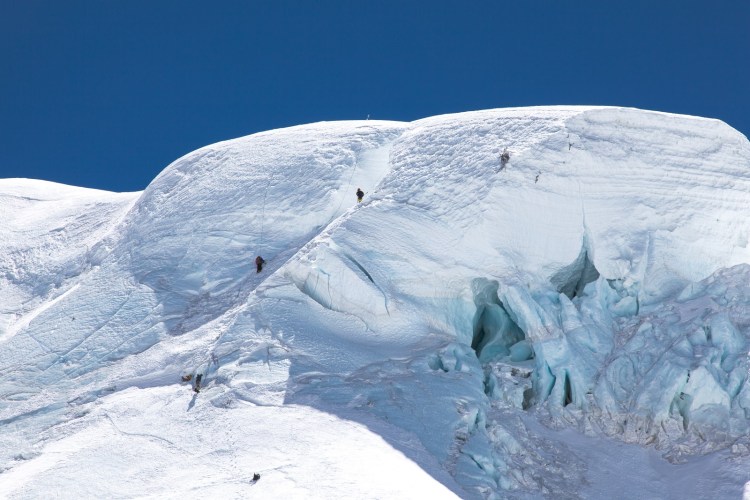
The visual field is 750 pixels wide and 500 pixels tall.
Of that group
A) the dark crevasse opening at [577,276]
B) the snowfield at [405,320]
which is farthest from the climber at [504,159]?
the dark crevasse opening at [577,276]

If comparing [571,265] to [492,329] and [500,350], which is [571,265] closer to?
[492,329]

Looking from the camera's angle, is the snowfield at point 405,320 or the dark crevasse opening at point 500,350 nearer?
the snowfield at point 405,320

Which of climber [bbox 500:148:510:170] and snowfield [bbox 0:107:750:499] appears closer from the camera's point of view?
snowfield [bbox 0:107:750:499]

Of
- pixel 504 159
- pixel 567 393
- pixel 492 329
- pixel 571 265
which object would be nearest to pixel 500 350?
pixel 492 329

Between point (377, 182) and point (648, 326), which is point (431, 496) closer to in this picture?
point (648, 326)

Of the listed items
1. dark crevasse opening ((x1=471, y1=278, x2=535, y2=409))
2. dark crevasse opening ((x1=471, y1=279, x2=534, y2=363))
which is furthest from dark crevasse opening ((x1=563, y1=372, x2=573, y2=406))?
dark crevasse opening ((x1=471, y1=279, x2=534, y2=363))

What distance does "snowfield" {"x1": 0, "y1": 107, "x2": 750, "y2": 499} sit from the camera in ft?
56.7

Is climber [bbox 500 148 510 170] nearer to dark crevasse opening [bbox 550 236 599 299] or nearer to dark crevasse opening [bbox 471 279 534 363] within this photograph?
dark crevasse opening [bbox 550 236 599 299]

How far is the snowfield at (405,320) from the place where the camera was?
17281mm

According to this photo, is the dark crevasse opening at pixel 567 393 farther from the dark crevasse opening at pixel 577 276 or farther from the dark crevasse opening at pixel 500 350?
the dark crevasse opening at pixel 577 276

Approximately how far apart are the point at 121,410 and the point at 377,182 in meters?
8.08

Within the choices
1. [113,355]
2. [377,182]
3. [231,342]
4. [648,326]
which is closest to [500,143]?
[377,182]

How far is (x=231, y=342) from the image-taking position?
19891 millimetres

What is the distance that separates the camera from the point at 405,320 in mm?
20719
